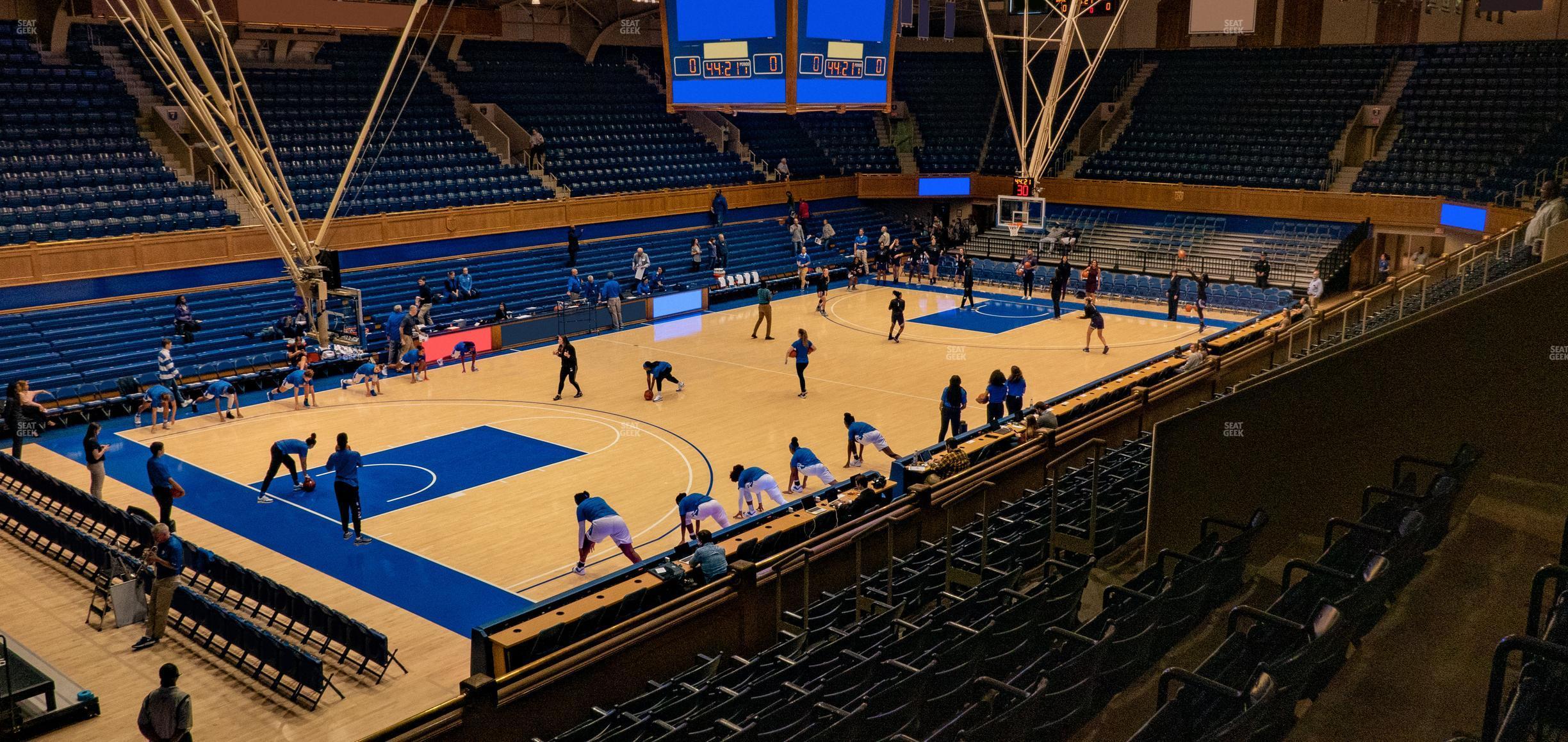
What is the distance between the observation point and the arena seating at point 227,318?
22312mm

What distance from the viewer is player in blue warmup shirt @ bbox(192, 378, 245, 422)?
840 inches

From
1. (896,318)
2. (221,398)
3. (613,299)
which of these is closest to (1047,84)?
(896,318)

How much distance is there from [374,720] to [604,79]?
107 feet

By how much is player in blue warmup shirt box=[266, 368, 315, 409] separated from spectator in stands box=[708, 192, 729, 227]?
658 inches

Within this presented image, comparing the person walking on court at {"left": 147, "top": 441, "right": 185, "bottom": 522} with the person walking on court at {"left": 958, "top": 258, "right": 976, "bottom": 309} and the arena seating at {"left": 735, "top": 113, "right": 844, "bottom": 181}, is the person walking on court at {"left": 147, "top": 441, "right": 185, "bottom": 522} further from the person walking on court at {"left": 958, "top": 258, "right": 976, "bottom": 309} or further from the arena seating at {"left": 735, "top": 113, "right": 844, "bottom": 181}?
the arena seating at {"left": 735, "top": 113, "right": 844, "bottom": 181}

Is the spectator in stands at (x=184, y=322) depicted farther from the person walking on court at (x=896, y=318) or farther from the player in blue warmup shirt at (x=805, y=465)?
the person walking on court at (x=896, y=318)

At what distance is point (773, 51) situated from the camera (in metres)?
26.6

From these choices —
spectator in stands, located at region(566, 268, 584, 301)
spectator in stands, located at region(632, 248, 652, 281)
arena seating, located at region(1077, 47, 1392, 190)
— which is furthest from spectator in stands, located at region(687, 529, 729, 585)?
arena seating, located at region(1077, 47, 1392, 190)

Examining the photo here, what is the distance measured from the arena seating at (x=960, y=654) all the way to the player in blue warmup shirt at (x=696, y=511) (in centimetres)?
270

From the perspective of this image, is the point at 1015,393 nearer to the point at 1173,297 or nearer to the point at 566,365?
the point at 566,365

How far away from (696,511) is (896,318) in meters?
14.7

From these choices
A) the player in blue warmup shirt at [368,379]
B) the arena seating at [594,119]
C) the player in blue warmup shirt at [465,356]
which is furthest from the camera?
the arena seating at [594,119]

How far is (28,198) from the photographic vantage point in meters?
24.2

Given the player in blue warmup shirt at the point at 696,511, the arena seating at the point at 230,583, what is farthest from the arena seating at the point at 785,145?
the arena seating at the point at 230,583
